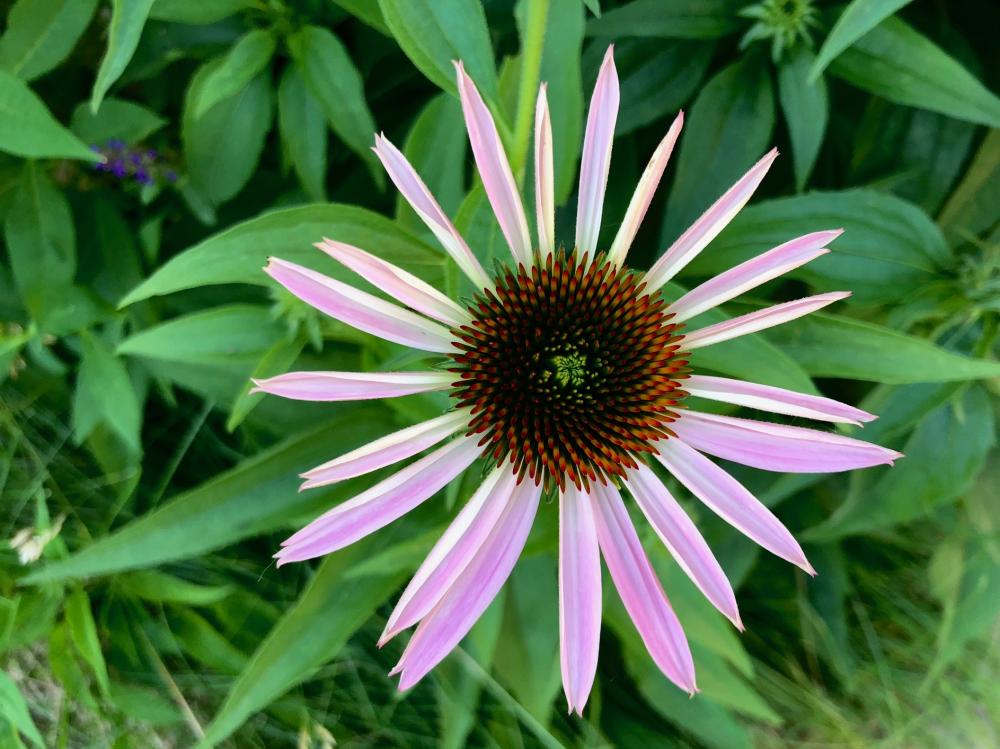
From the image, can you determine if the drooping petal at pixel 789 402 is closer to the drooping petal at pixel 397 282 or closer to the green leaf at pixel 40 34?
the drooping petal at pixel 397 282

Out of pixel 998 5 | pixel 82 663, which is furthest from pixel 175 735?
pixel 998 5

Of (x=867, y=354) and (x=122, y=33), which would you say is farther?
(x=867, y=354)

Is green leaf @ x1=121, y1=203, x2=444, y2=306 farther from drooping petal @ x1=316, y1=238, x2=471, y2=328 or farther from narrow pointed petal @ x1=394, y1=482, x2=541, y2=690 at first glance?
narrow pointed petal @ x1=394, y1=482, x2=541, y2=690

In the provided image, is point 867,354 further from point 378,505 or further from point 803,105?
point 378,505

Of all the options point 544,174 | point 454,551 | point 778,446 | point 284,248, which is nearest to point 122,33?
point 284,248

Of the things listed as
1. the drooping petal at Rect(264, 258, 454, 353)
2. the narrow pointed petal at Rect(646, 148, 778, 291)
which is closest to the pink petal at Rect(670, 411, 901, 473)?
the narrow pointed petal at Rect(646, 148, 778, 291)

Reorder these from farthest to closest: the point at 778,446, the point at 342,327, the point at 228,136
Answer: the point at 228,136, the point at 342,327, the point at 778,446

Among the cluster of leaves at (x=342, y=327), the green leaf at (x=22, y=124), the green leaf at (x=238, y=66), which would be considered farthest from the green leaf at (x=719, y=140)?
the green leaf at (x=22, y=124)
